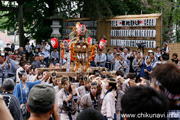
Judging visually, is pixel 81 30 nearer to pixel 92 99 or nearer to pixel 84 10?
pixel 92 99

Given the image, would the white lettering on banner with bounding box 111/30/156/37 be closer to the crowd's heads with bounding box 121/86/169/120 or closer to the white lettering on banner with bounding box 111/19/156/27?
the white lettering on banner with bounding box 111/19/156/27

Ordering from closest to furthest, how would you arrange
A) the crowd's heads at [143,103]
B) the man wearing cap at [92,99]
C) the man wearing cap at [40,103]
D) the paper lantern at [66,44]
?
the crowd's heads at [143,103], the man wearing cap at [40,103], the man wearing cap at [92,99], the paper lantern at [66,44]

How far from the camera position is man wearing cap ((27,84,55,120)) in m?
2.73

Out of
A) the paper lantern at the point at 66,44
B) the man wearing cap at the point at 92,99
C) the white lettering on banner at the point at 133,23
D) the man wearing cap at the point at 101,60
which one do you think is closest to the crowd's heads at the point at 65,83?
the man wearing cap at the point at 92,99

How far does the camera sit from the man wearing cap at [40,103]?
273cm

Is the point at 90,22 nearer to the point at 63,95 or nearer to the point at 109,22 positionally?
the point at 109,22

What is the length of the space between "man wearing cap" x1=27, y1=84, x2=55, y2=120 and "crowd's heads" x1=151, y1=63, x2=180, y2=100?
1.12 metres

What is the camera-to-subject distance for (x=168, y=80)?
2.55 meters

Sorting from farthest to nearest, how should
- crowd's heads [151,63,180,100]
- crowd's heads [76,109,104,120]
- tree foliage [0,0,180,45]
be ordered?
tree foliage [0,0,180,45]
crowd's heads [76,109,104,120]
crowd's heads [151,63,180,100]

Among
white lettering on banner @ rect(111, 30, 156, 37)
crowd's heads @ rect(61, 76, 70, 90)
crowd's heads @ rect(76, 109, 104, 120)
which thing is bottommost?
crowd's heads @ rect(61, 76, 70, 90)

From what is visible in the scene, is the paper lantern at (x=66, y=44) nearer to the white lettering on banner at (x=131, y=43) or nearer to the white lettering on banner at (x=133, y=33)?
the white lettering on banner at (x=131, y=43)

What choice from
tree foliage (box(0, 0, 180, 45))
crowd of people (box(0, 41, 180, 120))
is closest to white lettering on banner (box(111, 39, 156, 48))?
tree foliage (box(0, 0, 180, 45))

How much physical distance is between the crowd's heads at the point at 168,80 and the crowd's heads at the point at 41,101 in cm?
112

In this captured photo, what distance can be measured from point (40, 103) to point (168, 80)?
4.30 feet
